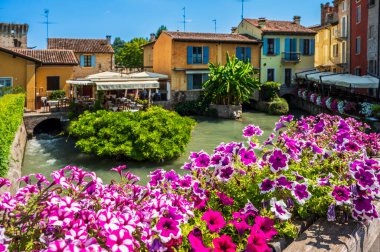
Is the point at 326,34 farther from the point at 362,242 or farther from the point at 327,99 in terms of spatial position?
the point at 362,242

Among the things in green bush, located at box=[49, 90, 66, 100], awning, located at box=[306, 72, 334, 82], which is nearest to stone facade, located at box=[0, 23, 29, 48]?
green bush, located at box=[49, 90, 66, 100]

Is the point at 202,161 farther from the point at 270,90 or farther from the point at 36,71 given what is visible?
the point at 270,90

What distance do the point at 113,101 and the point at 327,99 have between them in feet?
53.8

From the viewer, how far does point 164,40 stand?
129ft

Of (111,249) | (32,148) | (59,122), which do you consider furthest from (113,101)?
(111,249)

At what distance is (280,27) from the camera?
4306 cm

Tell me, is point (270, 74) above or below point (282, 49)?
below

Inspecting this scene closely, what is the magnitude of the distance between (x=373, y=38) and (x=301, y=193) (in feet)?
103

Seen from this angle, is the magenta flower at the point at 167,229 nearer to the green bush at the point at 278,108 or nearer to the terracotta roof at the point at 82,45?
the green bush at the point at 278,108

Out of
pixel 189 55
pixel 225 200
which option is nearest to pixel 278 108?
pixel 189 55

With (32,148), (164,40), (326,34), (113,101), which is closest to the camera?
(32,148)

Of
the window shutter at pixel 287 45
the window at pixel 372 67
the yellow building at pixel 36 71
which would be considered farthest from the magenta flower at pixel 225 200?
the window shutter at pixel 287 45

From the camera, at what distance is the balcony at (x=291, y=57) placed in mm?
41938

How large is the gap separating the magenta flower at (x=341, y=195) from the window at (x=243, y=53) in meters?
36.9
